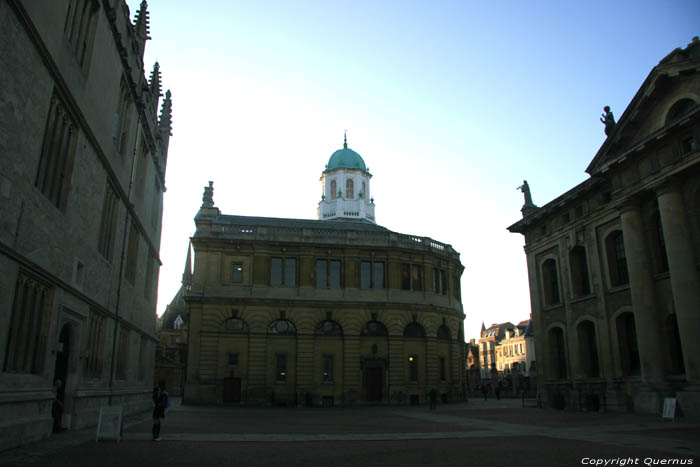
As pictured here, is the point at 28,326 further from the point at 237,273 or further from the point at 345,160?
the point at 345,160

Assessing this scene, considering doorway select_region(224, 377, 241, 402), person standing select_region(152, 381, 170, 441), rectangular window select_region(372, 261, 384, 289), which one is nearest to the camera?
person standing select_region(152, 381, 170, 441)

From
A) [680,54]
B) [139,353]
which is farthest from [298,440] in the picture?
[680,54]

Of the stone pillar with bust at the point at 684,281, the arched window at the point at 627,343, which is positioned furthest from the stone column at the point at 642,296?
the arched window at the point at 627,343

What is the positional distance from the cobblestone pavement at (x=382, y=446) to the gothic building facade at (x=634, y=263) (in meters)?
5.34

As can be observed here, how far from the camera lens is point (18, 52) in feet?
41.9

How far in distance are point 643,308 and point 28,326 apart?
2607 cm

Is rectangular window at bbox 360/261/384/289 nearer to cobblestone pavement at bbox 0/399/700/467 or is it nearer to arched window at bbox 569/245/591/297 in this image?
arched window at bbox 569/245/591/297

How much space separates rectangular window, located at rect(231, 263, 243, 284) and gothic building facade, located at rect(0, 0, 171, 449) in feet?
46.6

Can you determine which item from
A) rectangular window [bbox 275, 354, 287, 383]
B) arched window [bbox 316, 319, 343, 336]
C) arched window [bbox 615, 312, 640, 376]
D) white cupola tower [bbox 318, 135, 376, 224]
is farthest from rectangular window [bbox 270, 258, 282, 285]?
white cupola tower [bbox 318, 135, 376, 224]

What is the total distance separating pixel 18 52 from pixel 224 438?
1247cm

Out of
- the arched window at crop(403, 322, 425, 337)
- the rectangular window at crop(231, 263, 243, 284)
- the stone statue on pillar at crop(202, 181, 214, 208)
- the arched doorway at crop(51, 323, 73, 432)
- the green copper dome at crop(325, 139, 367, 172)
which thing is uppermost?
the green copper dome at crop(325, 139, 367, 172)

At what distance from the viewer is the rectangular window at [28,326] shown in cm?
1350

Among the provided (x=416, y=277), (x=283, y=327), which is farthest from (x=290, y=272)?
(x=416, y=277)

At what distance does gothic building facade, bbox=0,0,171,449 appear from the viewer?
42.2 ft
